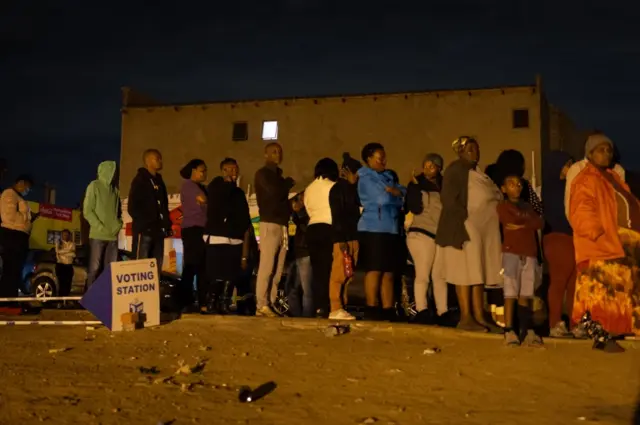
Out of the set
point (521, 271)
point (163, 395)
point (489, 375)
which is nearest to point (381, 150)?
point (521, 271)

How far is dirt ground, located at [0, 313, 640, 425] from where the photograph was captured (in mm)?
4441

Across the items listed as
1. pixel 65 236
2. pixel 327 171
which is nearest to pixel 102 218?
pixel 327 171

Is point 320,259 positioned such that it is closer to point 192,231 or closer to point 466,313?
point 192,231

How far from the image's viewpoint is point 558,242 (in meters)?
7.98

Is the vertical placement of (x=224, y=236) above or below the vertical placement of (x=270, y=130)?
below

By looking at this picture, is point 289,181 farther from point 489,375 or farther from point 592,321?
point 489,375

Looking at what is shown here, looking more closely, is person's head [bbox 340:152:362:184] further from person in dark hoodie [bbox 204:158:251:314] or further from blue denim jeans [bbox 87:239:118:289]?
blue denim jeans [bbox 87:239:118:289]

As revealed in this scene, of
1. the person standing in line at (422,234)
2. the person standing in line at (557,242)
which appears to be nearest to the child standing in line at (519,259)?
the person standing in line at (557,242)

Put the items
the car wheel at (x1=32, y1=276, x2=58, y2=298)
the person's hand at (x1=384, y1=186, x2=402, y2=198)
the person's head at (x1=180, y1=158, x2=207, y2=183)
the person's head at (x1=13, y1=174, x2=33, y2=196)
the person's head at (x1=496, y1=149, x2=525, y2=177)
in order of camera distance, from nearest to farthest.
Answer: the person's head at (x1=496, y1=149, x2=525, y2=177), the person's hand at (x1=384, y1=186, x2=402, y2=198), the person's head at (x1=180, y1=158, x2=207, y2=183), the person's head at (x1=13, y1=174, x2=33, y2=196), the car wheel at (x1=32, y1=276, x2=58, y2=298)

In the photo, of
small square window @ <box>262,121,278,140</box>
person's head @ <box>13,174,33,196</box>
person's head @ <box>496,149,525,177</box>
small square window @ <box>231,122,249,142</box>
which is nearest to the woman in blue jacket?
person's head @ <box>496,149,525,177</box>

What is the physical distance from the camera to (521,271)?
7.27 metres

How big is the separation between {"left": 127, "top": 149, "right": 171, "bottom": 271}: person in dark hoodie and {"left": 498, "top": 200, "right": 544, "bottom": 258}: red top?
4.10m

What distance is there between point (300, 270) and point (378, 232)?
1.67m

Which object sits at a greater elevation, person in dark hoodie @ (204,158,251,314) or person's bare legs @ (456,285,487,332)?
person in dark hoodie @ (204,158,251,314)
